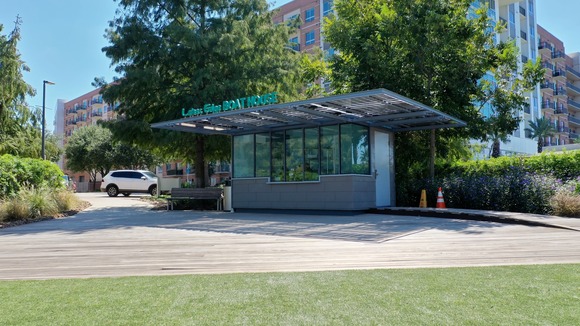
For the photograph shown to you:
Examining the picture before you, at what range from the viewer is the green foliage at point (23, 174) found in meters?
14.7

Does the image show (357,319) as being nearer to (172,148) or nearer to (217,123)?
(217,123)

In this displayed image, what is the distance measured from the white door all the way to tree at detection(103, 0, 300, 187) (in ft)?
21.8

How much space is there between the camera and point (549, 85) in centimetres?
6731

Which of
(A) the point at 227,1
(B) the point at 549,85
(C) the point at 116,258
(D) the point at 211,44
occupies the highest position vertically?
(B) the point at 549,85

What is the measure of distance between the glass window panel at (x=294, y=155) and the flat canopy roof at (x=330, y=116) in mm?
319

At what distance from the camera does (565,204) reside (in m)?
12.0

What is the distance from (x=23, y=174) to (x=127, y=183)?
705 inches

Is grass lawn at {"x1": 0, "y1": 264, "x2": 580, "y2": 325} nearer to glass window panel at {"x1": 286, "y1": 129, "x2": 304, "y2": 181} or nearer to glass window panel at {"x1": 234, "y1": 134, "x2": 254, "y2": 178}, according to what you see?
glass window panel at {"x1": 286, "y1": 129, "x2": 304, "y2": 181}

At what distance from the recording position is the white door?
15828 mm

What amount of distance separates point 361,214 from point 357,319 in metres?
11.1

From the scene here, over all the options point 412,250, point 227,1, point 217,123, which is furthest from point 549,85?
point 412,250

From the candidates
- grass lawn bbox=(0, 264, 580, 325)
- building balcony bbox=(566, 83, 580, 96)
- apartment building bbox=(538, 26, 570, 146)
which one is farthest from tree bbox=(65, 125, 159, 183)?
building balcony bbox=(566, 83, 580, 96)

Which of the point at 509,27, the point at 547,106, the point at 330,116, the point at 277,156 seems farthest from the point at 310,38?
the point at 330,116

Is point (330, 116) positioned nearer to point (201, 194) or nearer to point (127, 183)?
point (201, 194)
